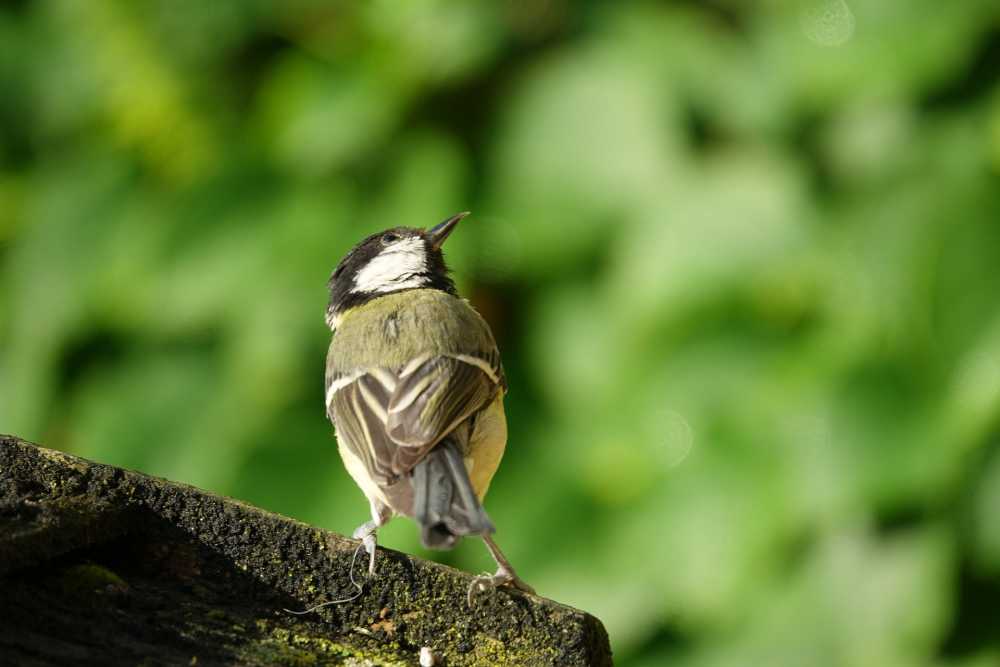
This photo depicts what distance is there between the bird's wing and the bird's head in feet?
1.43

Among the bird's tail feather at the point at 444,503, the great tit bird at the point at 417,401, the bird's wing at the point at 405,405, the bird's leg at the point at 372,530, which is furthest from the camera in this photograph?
the bird's wing at the point at 405,405

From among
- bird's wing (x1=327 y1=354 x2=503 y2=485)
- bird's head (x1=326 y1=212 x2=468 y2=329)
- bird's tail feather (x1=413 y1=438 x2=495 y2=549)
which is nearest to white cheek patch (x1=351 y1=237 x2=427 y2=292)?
bird's head (x1=326 y1=212 x2=468 y2=329)

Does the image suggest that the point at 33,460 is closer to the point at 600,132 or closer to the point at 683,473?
the point at 683,473

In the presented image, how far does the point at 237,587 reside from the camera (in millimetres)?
1700

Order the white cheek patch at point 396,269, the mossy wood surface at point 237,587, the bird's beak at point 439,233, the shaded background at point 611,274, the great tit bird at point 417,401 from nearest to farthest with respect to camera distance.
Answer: the mossy wood surface at point 237,587 < the great tit bird at point 417,401 < the white cheek patch at point 396,269 < the bird's beak at point 439,233 < the shaded background at point 611,274

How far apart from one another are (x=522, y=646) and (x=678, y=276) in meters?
2.18

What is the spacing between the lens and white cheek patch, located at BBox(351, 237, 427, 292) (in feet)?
9.83

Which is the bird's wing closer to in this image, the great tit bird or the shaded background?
the great tit bird

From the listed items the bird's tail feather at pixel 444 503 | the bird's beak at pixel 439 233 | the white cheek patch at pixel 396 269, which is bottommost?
the bird's tail feather at pixel 444 503

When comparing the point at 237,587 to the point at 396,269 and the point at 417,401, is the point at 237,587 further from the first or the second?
the point at 396,269

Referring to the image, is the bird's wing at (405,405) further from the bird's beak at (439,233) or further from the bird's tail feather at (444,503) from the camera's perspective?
the bird's beak at (439,233)

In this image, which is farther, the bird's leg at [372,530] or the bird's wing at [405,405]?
the bird's wing at [405,405]

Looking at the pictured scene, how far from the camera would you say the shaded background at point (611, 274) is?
3500 mm

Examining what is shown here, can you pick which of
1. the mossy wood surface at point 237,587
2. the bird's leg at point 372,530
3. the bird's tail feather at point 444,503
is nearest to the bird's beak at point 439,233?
the bird's leg at point 372,530
